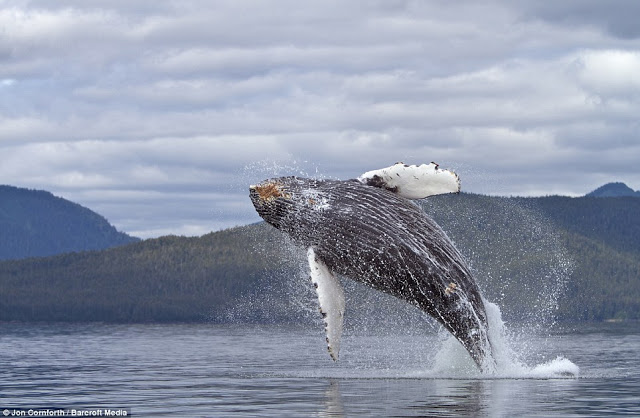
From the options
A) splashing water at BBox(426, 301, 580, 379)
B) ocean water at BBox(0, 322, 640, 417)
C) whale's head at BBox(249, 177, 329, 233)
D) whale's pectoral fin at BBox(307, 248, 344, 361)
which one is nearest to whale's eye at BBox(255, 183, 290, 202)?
whale's head at BBox(249, 177, 329, 233)

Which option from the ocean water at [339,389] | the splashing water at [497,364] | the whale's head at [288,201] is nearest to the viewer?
the ocean water at [339,389]

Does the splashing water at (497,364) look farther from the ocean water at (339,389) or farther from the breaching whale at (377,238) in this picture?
the breaching whale at (377,238)

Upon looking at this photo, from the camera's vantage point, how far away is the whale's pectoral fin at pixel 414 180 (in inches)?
919

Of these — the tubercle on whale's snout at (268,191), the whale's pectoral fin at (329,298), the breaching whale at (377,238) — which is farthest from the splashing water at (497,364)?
the tubercle on whale's snout at (268,191)

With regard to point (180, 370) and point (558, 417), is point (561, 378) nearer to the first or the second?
point (558, 417)

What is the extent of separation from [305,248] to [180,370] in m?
11.7

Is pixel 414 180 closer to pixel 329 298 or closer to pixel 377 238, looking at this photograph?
pixel 377 238

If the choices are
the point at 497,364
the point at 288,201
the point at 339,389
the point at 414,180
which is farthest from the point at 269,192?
the point at 497,364

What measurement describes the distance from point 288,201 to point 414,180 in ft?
8.76

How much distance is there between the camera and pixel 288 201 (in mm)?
23328

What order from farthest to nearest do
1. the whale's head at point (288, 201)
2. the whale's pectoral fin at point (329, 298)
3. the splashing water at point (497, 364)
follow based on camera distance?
the splashing water at point (497, 364)
the whale's head at point (288, 201)
the whale's pectoral fin at point (329, 298)

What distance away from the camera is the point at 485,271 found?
606 feet

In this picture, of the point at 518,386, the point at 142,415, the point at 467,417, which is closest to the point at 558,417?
the point at 467,417

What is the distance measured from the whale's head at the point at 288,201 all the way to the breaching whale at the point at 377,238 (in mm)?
21
